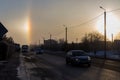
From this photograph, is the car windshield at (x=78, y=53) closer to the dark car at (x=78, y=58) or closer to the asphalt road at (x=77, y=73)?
the dark car at (x=78, y=58)

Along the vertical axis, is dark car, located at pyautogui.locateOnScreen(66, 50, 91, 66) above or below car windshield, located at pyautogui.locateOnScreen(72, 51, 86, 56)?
below

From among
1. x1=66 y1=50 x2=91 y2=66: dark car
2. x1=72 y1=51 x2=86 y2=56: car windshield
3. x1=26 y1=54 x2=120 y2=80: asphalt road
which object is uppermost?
x1=72 y1=51 x2=86 y2=56: car windshield

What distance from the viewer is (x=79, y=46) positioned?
96.1 meters

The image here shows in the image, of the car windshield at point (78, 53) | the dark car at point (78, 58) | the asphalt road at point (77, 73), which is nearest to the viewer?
the asphalt road at point (77, 73)

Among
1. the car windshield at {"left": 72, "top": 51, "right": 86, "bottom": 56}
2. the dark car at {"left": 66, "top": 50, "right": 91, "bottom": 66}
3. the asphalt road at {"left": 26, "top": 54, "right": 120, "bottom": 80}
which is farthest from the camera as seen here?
the car windshield at {"left": 72, "top": 51, "right": 86, "bottom": 56}

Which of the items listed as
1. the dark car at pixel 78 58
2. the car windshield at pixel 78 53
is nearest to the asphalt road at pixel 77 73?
the dark car at pixel 78 58

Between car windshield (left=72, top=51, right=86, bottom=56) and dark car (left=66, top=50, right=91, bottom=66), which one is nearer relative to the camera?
dark car (left=66, top=50, right=91, bottom=66)

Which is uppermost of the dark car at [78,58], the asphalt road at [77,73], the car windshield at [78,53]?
the car windshield at [78,53]

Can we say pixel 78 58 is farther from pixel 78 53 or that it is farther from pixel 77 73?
pixel 77 73

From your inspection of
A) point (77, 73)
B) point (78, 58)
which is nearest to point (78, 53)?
point (78, 58)

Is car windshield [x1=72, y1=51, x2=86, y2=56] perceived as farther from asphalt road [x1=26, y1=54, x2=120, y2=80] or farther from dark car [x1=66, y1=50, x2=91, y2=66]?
asphalt road [x1=26, y1=54, x2=120, y2=80]

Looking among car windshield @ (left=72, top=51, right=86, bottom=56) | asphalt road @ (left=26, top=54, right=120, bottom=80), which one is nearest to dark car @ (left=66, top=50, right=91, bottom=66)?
car windshield @ (left=72, top=51, right=86, bottom=56)

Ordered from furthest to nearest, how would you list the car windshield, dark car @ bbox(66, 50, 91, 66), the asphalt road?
the car windshield → dark car @ bbox(66, 50, 91, 66) → the asphalt road

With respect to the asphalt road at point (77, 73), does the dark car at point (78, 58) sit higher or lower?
higher
